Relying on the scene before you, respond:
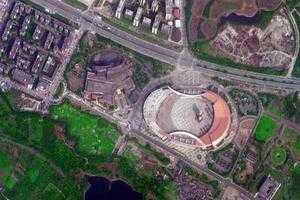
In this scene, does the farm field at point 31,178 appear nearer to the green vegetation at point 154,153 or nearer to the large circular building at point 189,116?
the green vegetation at point 154,153

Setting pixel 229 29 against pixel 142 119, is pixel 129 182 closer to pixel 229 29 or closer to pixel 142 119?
pixel 142 119

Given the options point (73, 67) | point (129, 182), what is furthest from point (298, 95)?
point (73, 67)

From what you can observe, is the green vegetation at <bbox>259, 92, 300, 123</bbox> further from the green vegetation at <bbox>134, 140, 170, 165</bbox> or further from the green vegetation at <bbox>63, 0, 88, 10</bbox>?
the green vegetation at <bbox>63, 0, 88, 10</bbox>

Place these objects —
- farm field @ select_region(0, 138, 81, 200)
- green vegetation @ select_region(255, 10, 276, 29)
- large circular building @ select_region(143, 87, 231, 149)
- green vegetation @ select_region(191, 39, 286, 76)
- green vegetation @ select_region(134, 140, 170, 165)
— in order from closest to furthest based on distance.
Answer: large circular building @ select_region(143, 87, 231, 149) < green vegetation @ select_region(255, 10, 276, 29) < green vegetation @ select_region(134, 140, 170, 165) < green vegetation @ select_region(191, 39, 286, 76) < farm field @ select_region(0, 138, 81, 200)

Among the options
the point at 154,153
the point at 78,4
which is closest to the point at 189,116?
the point at 154,153

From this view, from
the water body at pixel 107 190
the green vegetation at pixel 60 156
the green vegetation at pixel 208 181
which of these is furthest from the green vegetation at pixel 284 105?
the water body at pixel 107 190

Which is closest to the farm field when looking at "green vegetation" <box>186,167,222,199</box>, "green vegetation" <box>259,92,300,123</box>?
"green vegetation" <box>186,167,222,199</box>
